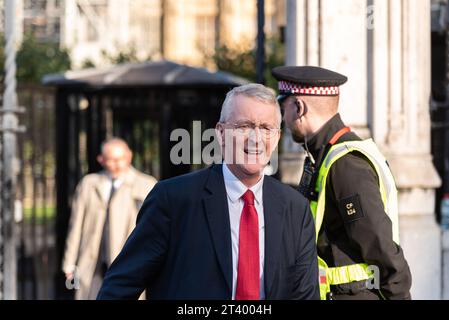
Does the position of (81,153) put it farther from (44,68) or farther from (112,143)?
(44,68)

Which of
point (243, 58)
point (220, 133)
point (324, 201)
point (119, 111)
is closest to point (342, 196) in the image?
point (324, 201)

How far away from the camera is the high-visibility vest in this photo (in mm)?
4406

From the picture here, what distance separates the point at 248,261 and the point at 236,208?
0.57ft

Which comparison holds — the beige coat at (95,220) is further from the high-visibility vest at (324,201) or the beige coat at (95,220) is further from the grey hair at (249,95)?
the grey hair at (249,95)


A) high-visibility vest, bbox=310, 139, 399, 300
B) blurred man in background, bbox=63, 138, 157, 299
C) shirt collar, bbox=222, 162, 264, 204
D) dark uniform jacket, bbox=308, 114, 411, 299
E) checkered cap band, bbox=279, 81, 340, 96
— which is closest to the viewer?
shirt collar, bbox=222, 162, 264, 204

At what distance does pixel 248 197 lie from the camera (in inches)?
134

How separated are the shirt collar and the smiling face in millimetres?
16

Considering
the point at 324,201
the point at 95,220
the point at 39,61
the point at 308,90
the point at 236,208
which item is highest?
the point at 308,90

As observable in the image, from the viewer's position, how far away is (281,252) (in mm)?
3375

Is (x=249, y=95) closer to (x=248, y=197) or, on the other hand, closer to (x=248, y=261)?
(x=248, y=197)

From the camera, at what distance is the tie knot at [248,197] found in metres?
3.40

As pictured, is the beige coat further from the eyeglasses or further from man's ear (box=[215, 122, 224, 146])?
the eyeglasses

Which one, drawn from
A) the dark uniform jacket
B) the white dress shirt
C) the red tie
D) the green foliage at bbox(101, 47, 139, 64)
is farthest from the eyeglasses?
the green foliage at bbox(101, 47, 139, 64)

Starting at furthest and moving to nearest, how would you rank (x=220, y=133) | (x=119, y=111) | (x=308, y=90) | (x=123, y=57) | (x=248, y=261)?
(x=123, y=57), (x=119, y=111), (x=308, y=90), (x=220, y=133), (x=248, y=261)
